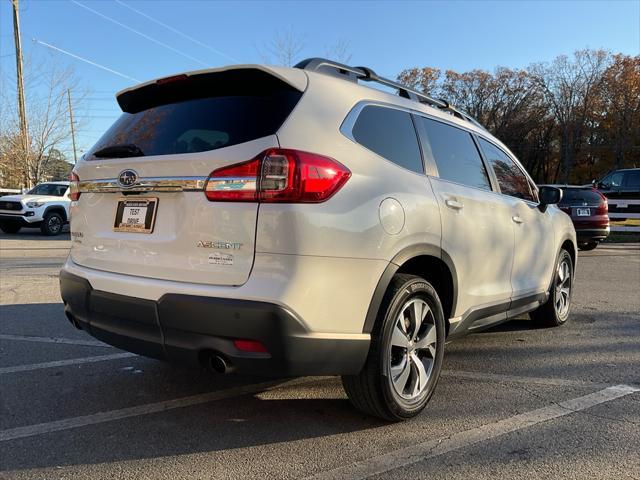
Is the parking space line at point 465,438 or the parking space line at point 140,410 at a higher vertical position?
the parking space line at point 140,410

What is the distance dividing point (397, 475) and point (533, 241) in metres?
2.85

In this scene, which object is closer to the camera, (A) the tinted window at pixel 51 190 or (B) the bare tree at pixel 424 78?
(A) the tinted window at pixel 51 190

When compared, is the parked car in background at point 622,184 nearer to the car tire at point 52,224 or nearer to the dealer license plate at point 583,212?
the dealer license plate at point 583,212

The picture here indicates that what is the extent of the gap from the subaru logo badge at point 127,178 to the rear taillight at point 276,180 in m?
0.56

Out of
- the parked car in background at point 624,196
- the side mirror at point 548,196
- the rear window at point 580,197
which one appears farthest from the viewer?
the parked car in background at point 624,196

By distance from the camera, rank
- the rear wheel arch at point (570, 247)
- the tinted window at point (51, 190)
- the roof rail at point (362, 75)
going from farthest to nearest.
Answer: the tinted window at point (51, 190), the rear wheel arch at point (570, 247), the roof rail at point (362, 75)

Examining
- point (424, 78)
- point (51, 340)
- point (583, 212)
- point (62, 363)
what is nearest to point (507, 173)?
point (62, 363)

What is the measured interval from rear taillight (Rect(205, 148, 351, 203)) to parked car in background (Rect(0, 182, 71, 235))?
1584 cm

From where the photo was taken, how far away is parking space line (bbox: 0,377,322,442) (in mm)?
2918

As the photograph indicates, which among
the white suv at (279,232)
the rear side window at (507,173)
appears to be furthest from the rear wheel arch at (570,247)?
the white suv at (279,232)

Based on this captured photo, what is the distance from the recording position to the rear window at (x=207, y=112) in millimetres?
2701

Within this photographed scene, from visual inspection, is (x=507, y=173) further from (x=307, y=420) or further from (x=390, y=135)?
(x=307, y=420)

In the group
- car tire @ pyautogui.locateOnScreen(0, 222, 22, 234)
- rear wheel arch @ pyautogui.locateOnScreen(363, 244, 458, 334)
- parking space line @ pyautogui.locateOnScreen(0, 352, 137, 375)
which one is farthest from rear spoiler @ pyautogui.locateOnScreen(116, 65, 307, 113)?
car tire @ pyautogui.locateOnScreen(0, 222, 22, 234)

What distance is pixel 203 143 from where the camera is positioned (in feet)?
9.05
